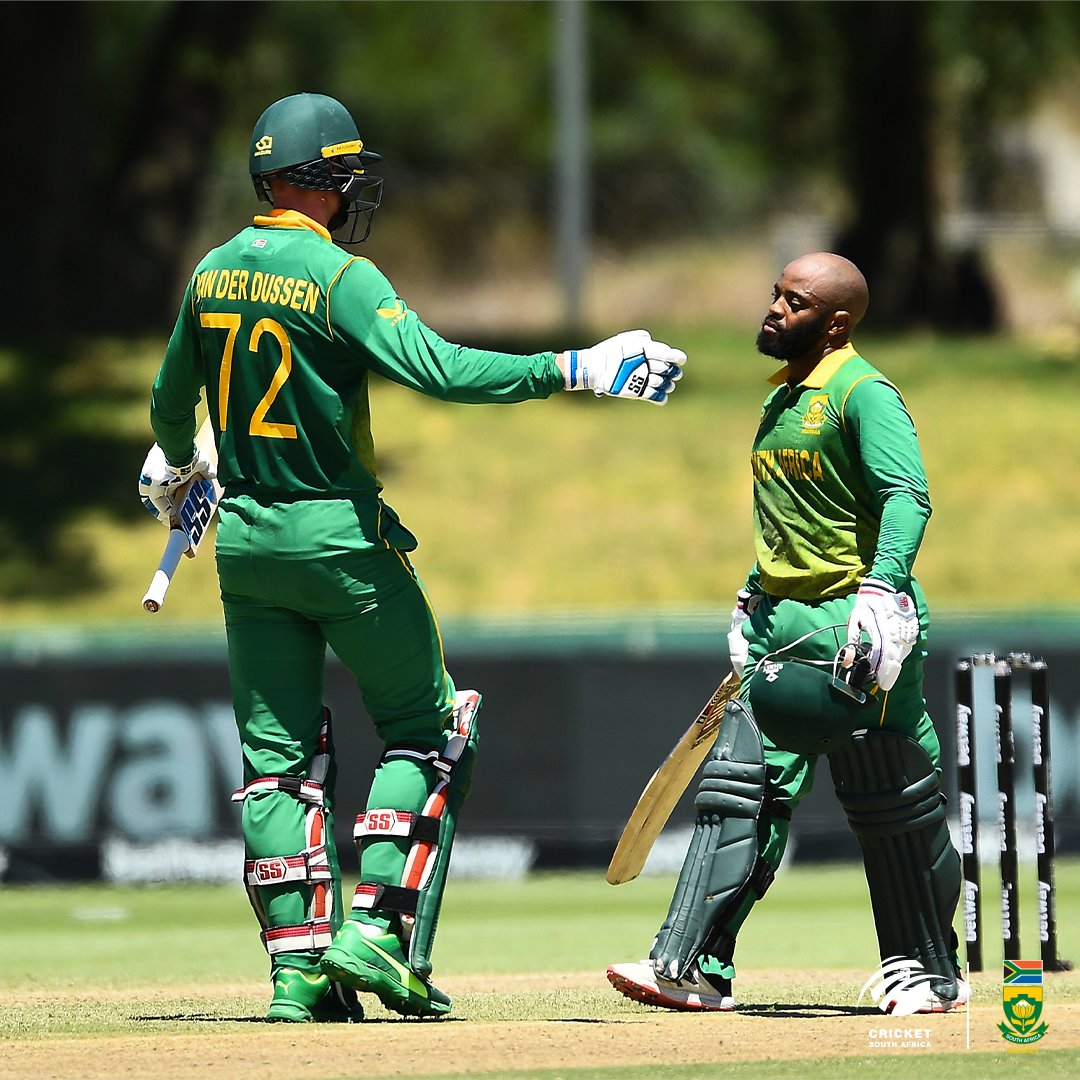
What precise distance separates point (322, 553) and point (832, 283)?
1.54 metres

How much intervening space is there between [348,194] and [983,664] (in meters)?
2.51

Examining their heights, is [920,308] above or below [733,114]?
below

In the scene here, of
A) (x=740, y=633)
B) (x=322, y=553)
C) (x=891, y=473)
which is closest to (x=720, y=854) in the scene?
(x=740, y=633)

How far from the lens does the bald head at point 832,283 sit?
5.80 metres

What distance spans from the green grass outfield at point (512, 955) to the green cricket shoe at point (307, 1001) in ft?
0.57

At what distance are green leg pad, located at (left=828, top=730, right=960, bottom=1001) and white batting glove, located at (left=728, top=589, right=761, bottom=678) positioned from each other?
0.36 m

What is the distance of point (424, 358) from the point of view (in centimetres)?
538

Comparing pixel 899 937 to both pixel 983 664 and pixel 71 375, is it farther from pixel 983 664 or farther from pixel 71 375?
pixel 71 375

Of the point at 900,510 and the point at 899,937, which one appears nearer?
the point at 900,510

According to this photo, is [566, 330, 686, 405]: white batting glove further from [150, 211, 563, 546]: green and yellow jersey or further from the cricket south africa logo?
the cricket south africa logo

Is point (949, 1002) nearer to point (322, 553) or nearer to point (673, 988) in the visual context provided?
point (673, 988)

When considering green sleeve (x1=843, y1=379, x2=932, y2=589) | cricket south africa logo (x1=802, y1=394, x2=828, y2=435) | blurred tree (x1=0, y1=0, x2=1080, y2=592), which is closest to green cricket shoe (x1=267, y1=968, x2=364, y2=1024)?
green sleeve (x1=843, y1=379, x2=932, y2=589)

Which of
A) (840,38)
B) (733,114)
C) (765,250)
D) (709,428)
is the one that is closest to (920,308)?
(840,38)

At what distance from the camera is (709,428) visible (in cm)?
2011
